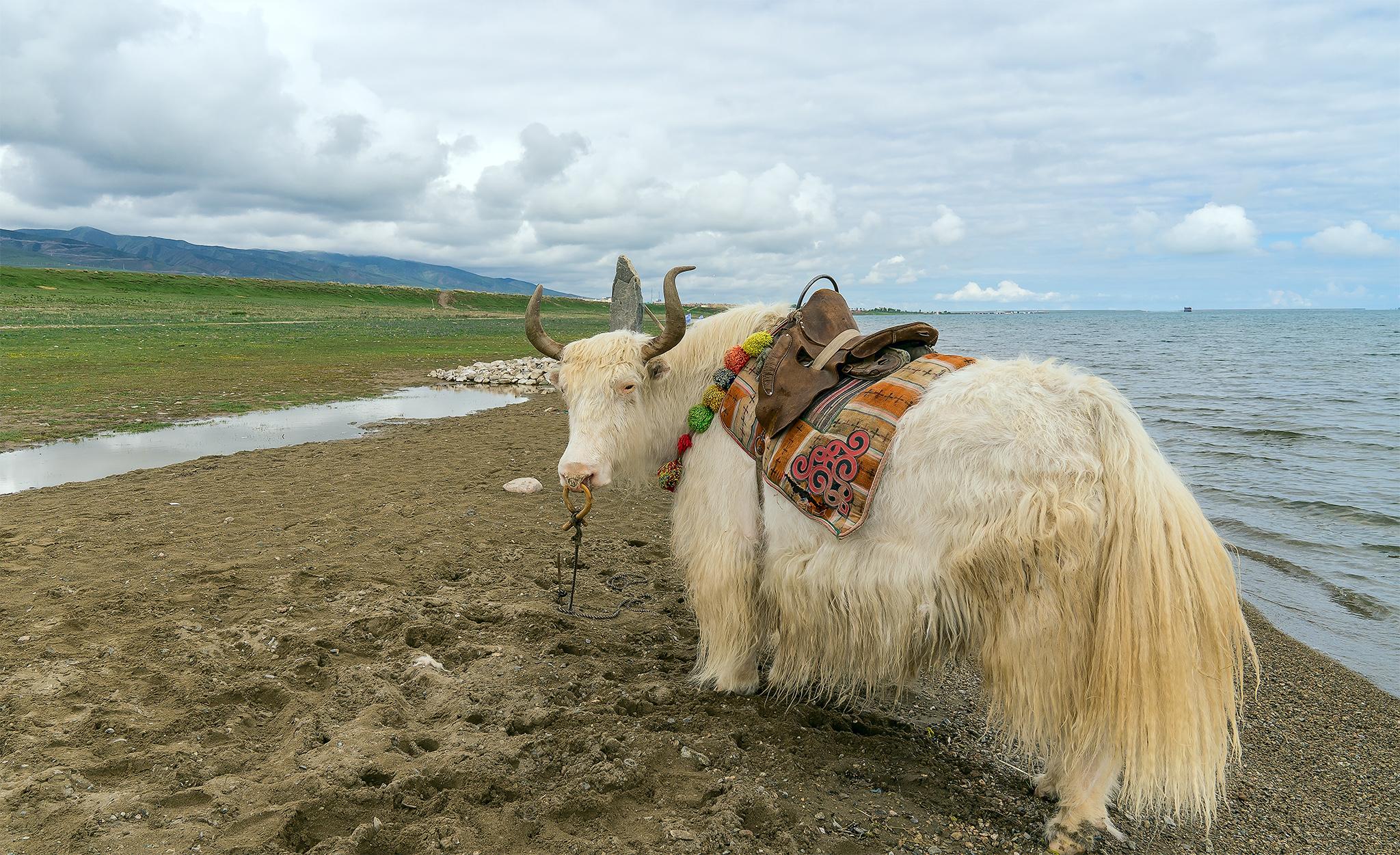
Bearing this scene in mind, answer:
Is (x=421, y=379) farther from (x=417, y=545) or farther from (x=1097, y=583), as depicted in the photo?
(x=1097, y=583)

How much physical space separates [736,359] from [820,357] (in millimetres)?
470

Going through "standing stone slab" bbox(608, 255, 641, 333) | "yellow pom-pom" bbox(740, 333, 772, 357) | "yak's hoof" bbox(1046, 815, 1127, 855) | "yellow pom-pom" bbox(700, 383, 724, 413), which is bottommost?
"yak's hoof" bbox(1046, 815, 1127, 855)

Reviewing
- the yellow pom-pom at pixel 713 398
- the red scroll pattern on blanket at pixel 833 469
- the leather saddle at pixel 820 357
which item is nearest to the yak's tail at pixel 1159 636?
the red scroll pattern on blanket at pixel 833 469

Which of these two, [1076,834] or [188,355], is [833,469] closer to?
[1076,834]

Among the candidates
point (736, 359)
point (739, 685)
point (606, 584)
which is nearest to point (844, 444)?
point (736, 359)

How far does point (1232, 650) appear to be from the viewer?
8.20 feet

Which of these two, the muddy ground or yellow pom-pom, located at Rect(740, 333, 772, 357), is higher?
yellow pom-pom, located at Rect(740, 333, 772, 357)

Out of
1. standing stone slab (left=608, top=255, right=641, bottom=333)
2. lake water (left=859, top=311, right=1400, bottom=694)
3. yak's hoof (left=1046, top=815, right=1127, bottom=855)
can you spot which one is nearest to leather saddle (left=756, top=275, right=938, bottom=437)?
yak's hoof (left=1046, top=815, right=1127, bottom=855)

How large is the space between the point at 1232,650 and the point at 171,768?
386 cm

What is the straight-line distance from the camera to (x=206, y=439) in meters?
10.4

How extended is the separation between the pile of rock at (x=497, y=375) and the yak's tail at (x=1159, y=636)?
A: 17799 millimetres

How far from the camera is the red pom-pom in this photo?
3512 millimetres

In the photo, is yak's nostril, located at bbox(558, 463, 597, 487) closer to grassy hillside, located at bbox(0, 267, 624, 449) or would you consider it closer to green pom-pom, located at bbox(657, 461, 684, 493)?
green pom-pom, located at bbox(657, 461, 684, 493)

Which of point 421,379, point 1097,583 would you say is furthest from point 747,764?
point 421,379
